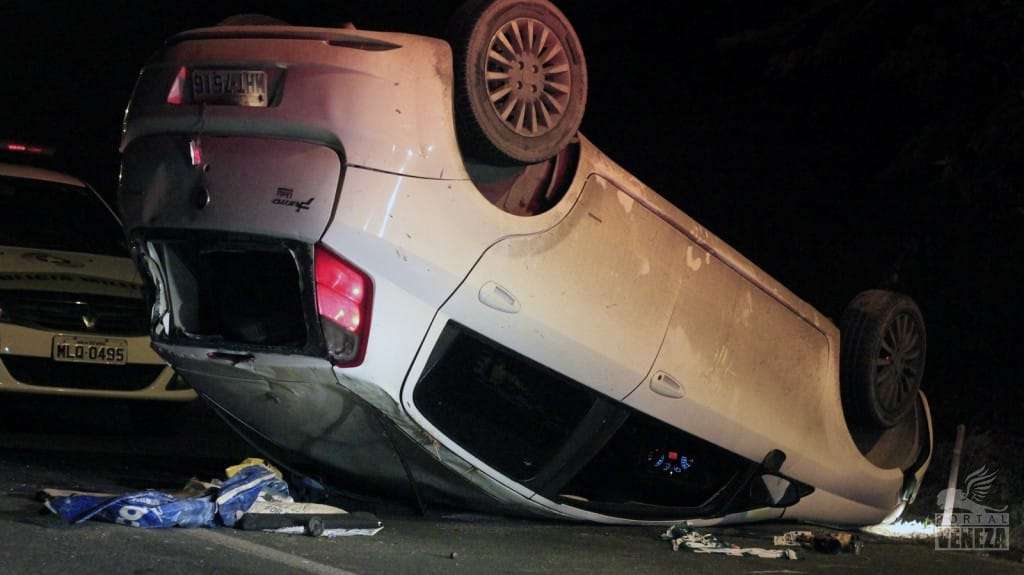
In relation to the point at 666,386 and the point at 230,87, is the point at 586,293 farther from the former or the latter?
the point at 230,87

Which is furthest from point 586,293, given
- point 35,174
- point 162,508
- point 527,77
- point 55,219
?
point 35,174

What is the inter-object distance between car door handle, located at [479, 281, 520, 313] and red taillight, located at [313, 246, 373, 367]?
0.45m

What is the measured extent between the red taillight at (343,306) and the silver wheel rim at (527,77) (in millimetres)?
797

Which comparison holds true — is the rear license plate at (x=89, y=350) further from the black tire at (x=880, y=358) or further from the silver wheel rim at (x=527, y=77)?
the black tire at (x=880, y=358)

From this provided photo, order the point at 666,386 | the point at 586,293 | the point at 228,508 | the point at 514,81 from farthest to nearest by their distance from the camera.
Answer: the point at 666,386 < the point at 228,508 < the point at 586,293 < the point at 514,81

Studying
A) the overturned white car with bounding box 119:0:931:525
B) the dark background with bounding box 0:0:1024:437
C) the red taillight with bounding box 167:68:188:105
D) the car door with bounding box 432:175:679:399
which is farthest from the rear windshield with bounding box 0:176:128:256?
the dark background with bounding box 0:0:1024:437

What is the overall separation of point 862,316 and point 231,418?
3.15 m

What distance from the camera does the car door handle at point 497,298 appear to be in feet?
16.3

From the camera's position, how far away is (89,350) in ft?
25.5

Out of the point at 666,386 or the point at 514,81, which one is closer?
the point at 514,81

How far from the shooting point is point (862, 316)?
6.77m

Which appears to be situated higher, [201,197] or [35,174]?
[35,174]

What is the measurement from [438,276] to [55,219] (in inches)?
188

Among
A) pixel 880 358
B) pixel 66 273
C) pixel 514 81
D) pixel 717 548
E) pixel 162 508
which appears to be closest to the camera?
pixel 514 81
